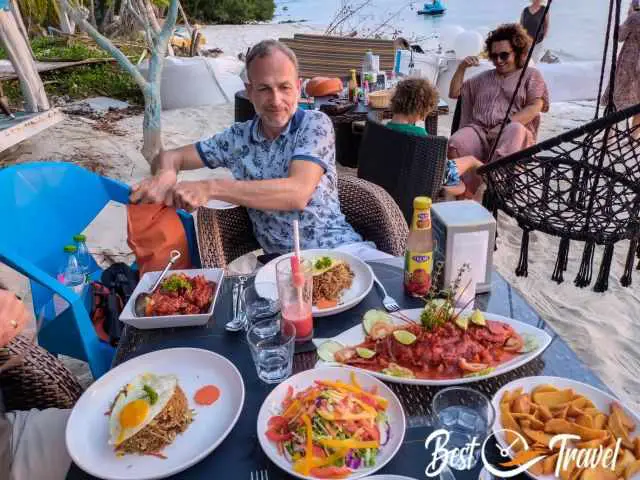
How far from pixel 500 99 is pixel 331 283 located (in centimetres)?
325

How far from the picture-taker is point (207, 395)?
1323 mm

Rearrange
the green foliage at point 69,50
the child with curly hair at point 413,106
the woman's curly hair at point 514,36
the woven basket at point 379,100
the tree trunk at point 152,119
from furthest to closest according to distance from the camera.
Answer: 1. the green foliage at point 69,50
2. the tree trunk at point 152,119
3. the woven basket at point 379,100
4. the woman's curly hair at point 514,36
5. the child with curly hair at point 413,106

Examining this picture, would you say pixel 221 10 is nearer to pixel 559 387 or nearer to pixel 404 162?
pixel 404 162

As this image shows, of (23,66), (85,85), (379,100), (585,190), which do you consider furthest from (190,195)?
(85,85)

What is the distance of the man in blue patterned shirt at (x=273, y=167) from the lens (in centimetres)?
201

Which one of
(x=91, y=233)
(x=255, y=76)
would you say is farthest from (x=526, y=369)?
(x=91, y=233)

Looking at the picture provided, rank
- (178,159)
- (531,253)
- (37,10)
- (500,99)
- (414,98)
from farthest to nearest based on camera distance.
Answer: (37,10)
(500,99)
(531,253)
(414,98)
(178,159)

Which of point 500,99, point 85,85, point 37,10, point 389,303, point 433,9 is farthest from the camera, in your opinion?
point 433,9

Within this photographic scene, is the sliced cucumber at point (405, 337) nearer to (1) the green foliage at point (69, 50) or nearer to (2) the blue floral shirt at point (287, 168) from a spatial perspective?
(2) the blue floral shirt at point (287, 168)

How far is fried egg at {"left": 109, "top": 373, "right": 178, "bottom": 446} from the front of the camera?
1.14 meters

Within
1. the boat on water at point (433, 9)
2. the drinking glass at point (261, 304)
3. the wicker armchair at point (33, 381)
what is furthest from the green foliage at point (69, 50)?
the boat on water at point (433, 9)

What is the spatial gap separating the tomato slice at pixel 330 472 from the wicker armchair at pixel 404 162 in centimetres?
235

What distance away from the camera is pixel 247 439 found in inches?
45.9

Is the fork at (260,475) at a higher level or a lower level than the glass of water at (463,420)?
lower
